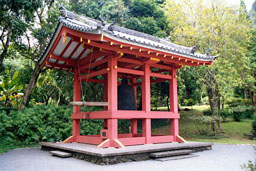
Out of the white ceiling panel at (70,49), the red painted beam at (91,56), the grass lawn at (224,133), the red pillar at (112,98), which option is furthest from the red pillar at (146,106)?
the grass lawn at (224,133)

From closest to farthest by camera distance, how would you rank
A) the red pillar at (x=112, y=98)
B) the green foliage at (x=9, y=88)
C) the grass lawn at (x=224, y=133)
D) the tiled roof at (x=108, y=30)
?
the tiled roof at (x=108, y=30) < the red pillar at (x=112, y=98) < the grass lawn at (x=224, y=133) < the green foliage at (x=9, y=88)

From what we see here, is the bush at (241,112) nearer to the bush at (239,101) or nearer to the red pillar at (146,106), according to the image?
the bush at (239,101)

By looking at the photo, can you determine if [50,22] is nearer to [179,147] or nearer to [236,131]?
[179,147]

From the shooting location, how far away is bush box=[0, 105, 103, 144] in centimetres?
959

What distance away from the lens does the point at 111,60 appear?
683cm

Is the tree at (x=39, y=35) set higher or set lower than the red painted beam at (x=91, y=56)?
higher

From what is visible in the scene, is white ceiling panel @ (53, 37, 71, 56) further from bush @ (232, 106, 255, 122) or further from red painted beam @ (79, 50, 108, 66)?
bush @ (232, 106, 255, 122)

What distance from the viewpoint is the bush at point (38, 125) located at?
959 centimetres

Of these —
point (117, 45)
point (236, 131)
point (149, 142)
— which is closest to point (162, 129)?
point (236, 131)

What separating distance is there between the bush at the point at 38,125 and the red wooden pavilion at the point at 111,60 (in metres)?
2.66

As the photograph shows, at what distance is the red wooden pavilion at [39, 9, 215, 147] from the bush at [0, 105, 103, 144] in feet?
8.74

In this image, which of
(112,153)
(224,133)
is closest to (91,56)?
(112,153)

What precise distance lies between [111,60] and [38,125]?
583 cm

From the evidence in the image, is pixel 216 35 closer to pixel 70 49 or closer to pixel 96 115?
pixel 70 49
